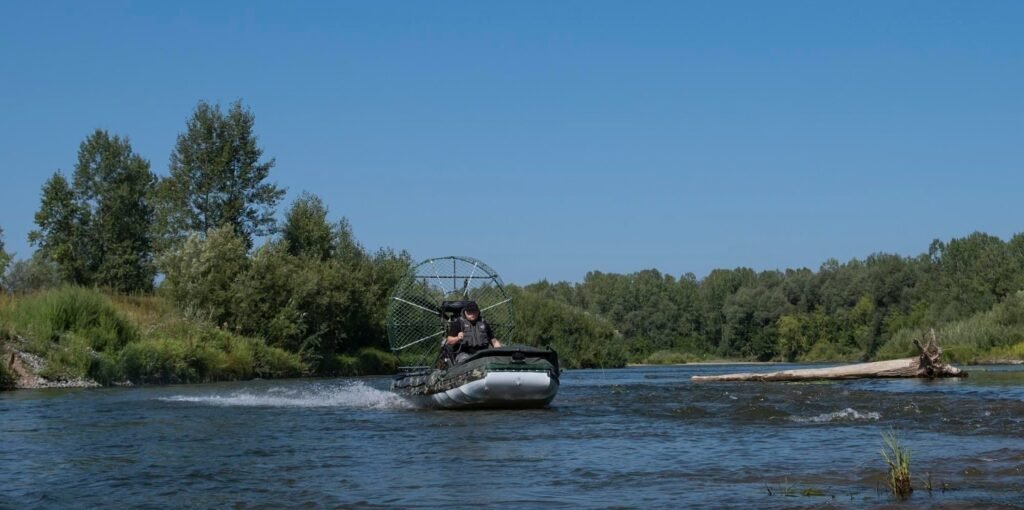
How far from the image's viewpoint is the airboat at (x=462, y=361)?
22.5 metres

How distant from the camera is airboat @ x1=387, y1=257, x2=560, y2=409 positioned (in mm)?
22484

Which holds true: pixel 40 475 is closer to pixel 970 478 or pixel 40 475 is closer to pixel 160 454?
pixel 160 454

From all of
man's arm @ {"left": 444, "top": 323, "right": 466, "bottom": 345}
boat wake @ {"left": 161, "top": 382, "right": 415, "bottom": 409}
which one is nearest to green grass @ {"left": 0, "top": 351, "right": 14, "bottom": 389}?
boat wake @ {"left": 161, "top": 382, "right": 415, "bottom": 409}

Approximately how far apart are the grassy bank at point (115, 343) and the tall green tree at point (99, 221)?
17.9 m

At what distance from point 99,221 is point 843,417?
180 ft

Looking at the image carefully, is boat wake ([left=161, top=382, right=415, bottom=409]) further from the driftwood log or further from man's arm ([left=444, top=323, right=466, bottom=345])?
the driftwood log

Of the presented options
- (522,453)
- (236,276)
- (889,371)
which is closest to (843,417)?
(522,453)

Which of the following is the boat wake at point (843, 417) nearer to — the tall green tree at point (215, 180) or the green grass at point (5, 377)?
the green grass at point (5, 377)

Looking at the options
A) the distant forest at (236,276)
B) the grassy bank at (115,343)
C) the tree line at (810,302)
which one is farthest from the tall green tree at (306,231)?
the tree line at (810,302)

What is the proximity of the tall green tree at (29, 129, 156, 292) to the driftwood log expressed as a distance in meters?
42.4

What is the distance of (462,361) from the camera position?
2317cm

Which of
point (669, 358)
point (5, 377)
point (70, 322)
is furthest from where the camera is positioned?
point (669, 358)

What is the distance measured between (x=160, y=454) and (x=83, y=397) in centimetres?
1407

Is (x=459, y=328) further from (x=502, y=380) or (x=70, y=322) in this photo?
(x=70, y=322)
